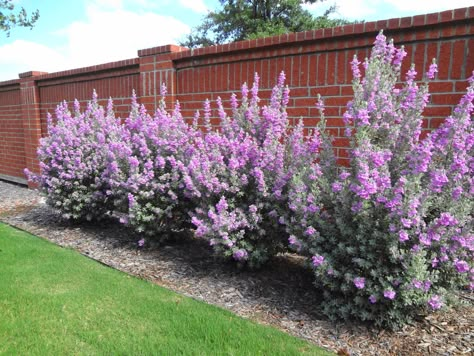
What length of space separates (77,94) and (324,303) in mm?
6997

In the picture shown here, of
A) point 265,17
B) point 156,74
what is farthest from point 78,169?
point 265,17

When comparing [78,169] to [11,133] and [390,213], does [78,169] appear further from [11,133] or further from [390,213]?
[11,133]

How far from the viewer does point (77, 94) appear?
8.34 meters

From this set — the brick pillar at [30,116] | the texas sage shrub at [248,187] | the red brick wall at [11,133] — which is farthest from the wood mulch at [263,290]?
the red brick wall at [11,133]

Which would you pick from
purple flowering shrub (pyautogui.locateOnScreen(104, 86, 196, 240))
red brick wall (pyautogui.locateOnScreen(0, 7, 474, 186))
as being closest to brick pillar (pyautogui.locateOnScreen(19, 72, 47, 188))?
red brick wall (pyautogui.locateOnScreen(0, 7, 474, 186))

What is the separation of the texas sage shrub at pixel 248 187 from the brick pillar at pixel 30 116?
267 inches

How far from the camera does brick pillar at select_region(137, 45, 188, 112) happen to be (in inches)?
239

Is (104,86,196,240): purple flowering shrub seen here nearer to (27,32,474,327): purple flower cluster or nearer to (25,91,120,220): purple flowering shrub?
(27,32,474,327): purple flower cluster

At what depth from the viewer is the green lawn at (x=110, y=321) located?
108 inches

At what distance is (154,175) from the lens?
4750 mm

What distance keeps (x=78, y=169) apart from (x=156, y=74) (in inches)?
73.7

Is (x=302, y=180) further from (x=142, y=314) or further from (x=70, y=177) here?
(x=70, y=177)

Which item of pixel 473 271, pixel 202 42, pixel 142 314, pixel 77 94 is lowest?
pixel 142 314

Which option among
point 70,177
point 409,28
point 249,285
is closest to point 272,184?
point 249,285
